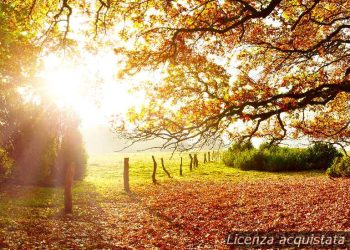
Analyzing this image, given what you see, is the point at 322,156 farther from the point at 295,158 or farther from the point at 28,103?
the point at 28,103

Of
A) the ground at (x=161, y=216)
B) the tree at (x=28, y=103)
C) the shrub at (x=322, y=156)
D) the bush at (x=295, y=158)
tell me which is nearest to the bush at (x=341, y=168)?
the ground at (x=161, y=216)

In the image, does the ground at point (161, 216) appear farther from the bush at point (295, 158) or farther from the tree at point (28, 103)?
the bush at point (295, 158)

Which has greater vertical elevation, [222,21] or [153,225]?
[222,21]

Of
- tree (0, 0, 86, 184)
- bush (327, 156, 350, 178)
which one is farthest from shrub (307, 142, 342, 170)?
tree (0, 0, 86, 184)

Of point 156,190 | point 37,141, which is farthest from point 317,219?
point 37,141

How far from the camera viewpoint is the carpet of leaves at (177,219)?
12.8 meters

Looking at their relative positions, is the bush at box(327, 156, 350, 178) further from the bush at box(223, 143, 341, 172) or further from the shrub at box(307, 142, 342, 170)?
the shrub at box(307, 142, 342, 170)

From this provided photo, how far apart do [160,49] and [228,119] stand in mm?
4069

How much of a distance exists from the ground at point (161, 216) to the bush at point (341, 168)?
743 centimetres

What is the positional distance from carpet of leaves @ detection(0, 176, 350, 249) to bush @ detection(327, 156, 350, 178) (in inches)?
292

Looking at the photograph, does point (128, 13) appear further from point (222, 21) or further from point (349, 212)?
point (349, 212)

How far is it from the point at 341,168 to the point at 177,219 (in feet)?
64.0

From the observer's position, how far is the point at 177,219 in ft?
54.6

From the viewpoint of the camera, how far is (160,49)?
13766 millimetres
